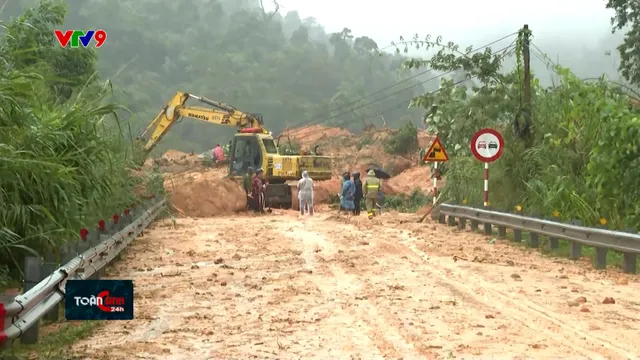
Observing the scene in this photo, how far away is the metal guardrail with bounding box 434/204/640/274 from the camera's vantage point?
12719 mm

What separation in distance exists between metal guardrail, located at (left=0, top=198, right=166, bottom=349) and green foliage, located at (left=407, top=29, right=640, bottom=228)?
8095 mm

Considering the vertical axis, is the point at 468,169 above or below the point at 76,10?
below

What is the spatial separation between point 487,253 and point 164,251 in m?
5.77

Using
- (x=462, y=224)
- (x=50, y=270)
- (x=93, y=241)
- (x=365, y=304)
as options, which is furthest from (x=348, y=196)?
(x=50, y=270)

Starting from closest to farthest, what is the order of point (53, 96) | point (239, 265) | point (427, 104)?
point (53, 96)
point (239, 265)
point (427, 104)

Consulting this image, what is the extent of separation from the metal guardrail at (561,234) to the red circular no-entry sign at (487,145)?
1243 millimetres

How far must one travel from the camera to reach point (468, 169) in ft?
74.4

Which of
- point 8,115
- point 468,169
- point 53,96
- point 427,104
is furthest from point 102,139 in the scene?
point 427,104

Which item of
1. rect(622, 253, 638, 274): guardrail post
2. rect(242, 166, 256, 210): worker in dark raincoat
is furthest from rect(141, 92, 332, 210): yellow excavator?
rect(622, 253, 638, 274): guardrail post

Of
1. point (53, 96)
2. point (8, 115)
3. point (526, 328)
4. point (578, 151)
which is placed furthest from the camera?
point (578, 151)

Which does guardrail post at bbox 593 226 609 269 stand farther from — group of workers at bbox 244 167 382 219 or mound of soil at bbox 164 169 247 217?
mound of soil at bbox 164 169 247 217

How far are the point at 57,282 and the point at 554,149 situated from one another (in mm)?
14395

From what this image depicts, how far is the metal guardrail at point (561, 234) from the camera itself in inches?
501

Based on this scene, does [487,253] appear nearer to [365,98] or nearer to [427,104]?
[427,104]
